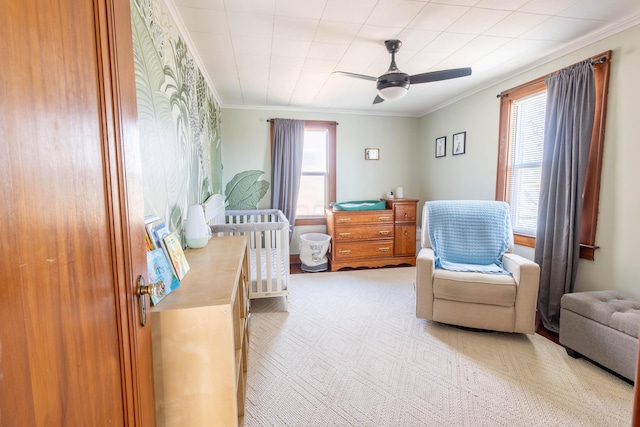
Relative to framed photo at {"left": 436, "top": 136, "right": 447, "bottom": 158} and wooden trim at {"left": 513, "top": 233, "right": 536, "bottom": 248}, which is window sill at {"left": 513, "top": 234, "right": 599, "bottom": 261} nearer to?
wooden trim at {"left": 513, "top": 233, "right": 536, "bottom": 248}

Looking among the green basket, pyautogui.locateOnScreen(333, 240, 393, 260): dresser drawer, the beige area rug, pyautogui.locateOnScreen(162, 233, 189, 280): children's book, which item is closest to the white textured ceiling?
pyautogui.locateOnScreen(162, 233, 189, 280): children's book

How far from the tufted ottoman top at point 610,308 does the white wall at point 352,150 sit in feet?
9.42

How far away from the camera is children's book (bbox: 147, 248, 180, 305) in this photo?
97 cm

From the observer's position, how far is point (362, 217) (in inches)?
153

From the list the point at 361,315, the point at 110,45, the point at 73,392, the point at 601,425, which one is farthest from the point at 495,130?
the point at 73,392

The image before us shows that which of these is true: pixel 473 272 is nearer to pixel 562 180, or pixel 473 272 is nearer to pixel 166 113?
pixel 562 180

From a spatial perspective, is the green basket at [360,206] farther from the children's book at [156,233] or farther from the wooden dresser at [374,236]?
the children's book at [156,233]

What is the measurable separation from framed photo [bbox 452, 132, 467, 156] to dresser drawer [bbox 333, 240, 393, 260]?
1.48 m

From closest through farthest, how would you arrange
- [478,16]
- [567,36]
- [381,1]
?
1. [381,1]
2. [478,16]
3. [567,36]

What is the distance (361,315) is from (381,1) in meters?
2.36

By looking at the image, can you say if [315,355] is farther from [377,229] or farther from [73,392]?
[377,229]

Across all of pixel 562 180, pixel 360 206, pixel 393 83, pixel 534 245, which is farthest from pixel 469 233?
pixel 360 206

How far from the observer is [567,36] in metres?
2.15

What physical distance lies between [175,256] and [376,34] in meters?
2.02
